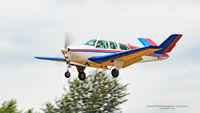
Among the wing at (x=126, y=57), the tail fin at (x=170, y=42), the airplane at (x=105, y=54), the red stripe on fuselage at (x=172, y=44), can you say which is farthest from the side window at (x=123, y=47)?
the red stripe on fuselage at (x=172, y=44)

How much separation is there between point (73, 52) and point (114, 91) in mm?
18987

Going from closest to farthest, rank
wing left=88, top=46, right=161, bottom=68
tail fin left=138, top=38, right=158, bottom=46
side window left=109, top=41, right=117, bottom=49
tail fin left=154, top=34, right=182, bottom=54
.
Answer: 1. wing left=88, top=46, right=161, bottom=68
2. tail fin left=154, top=34, right=182, bottom=54
3. side window left=109, top=41, right=117, bottom=49
4. tail fin left=138, top=38, right=158, bottom=46

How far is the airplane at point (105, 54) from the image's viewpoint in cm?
2861

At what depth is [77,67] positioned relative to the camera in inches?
1202

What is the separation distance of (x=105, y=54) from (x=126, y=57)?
4.42ft

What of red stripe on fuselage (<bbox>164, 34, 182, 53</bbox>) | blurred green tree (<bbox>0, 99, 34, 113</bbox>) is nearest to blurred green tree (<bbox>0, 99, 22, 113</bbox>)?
blurred green tree (<bbox>0, 99, 34, 113</bbox>)

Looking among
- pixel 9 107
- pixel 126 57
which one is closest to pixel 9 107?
pixel 9 107

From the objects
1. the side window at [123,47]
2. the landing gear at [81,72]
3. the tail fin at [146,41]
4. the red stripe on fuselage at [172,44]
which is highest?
the tail fin at [146,41]

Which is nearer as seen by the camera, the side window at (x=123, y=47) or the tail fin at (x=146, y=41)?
the side window at (x=123, y=47)

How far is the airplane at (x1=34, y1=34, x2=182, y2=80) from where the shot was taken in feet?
93.9

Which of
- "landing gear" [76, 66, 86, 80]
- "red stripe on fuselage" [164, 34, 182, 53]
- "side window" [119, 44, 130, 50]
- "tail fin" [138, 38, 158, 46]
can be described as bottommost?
"landing gear" [76, 66, 86, 80]

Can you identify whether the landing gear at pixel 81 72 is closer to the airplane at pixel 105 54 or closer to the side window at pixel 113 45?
the airplane at pixel 105 54

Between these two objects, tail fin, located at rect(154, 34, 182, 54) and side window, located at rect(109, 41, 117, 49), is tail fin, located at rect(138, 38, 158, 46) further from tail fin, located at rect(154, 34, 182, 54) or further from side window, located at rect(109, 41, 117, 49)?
side window, located at rect(109, 41, 117, 49)

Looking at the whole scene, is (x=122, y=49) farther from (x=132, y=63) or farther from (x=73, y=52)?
(x=73, y=52)
